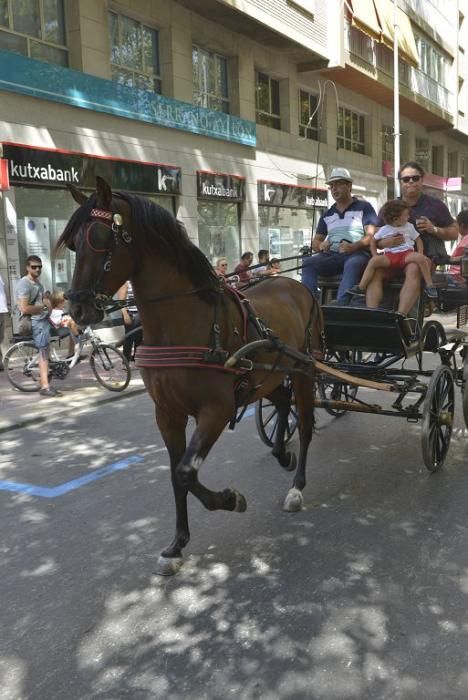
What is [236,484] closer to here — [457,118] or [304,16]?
[304,16]

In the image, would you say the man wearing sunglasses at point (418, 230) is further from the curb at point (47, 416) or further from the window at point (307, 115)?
the window at point (307, 115)

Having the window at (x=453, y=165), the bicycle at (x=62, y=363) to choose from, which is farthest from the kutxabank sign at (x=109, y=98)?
the window at (x=453, y=165)

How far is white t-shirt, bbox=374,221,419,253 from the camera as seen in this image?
564cm

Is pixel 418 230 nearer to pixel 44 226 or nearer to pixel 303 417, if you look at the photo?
→ pixel 303 417

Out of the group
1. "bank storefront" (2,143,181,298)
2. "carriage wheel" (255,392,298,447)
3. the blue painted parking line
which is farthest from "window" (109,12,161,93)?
the blue painted parking line

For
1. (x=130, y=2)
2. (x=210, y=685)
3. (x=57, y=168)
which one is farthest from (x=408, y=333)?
(x=130, y=2)

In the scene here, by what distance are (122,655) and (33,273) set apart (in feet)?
25.7

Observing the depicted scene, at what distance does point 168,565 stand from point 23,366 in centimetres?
681

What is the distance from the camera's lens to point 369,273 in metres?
5.63

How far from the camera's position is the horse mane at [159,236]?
3.35 m

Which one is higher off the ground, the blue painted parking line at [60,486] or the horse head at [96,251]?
the horse head at [96,251]

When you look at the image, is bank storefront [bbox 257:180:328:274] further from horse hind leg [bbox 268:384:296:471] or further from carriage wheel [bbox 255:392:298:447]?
horse hind leg [bbox 268:384:296:471]

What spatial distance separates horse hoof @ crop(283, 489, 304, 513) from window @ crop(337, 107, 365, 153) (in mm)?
21470

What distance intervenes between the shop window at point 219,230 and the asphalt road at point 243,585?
12.3 metres
